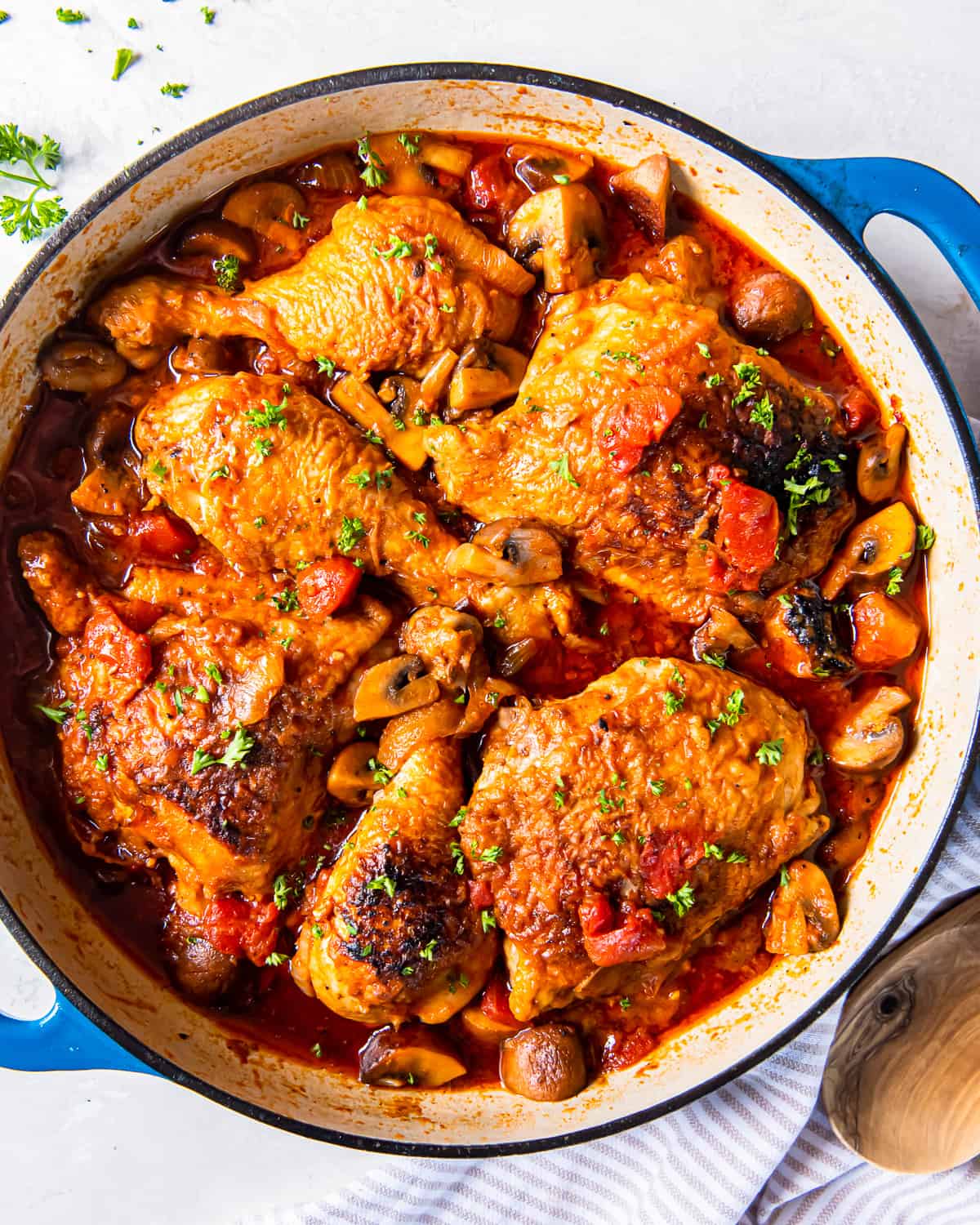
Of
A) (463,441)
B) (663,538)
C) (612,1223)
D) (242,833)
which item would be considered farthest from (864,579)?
(612,1223)

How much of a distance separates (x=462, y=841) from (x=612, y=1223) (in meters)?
1.74

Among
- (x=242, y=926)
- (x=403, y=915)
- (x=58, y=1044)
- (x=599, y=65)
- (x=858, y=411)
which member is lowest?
(x=58, y=1044)

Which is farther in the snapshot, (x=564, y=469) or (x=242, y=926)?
(x=242, y=926)

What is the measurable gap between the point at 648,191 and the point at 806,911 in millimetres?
2527

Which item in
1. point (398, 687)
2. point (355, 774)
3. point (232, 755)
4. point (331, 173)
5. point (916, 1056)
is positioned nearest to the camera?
point (232, 755)

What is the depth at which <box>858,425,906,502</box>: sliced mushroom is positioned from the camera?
350 centimetres

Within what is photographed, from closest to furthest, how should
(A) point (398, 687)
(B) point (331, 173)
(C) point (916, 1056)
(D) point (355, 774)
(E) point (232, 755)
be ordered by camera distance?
1. (E) point (232, 755)
2. (A) point (398, 687)
3. (D) point (355, 774)
4. (B) point (331, 173)
5. (C) point (916, 1056)

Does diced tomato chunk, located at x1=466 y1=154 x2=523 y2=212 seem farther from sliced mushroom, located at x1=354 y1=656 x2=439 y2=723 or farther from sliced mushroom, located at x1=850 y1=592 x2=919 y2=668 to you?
sliced mushroom, located at x1=850 y1=592 x2=919 y2=668

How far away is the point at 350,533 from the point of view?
3.30 m

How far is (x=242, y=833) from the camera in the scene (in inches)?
126

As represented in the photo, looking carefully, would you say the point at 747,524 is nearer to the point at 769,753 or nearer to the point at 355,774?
the point at 769,753

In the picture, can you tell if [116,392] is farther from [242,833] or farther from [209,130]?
[242,833]

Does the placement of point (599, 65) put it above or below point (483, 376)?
above

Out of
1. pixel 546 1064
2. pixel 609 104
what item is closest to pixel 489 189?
pixel 609 104
